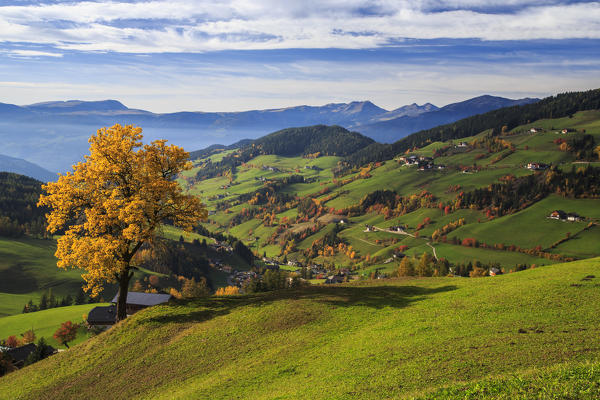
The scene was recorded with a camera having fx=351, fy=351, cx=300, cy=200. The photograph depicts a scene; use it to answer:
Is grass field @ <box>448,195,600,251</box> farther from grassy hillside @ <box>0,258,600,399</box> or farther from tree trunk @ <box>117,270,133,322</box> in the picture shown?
tree trunk @ <box>117,270,133,322</box>

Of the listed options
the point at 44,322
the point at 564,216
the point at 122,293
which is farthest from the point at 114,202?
the point at 564,216

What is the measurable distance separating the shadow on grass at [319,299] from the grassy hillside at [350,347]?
0.62ft

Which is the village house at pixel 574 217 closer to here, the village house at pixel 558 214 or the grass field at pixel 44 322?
the village house at pixel 558 214

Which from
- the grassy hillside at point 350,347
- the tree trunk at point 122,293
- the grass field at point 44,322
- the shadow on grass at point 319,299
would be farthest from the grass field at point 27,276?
the grassy hillside at point 350,347

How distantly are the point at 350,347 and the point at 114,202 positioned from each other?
22.6m

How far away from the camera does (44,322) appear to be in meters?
93.3

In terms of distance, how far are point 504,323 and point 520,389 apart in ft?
38.8

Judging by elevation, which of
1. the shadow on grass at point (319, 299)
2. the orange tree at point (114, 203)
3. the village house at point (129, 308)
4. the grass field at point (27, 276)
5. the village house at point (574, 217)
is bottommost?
the grass field at point (27, 276)

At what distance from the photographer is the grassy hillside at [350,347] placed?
56.4 ft

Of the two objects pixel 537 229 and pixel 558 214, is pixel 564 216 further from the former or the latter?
pixel 537 229

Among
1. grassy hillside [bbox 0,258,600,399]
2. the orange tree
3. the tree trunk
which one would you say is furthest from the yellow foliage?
grassy hillside [bbox 0,258,600,399]

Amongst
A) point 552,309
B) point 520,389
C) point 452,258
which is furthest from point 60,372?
point 452,258

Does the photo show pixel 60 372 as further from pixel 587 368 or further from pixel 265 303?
pixel 587 368

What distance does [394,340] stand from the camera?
23422mm
